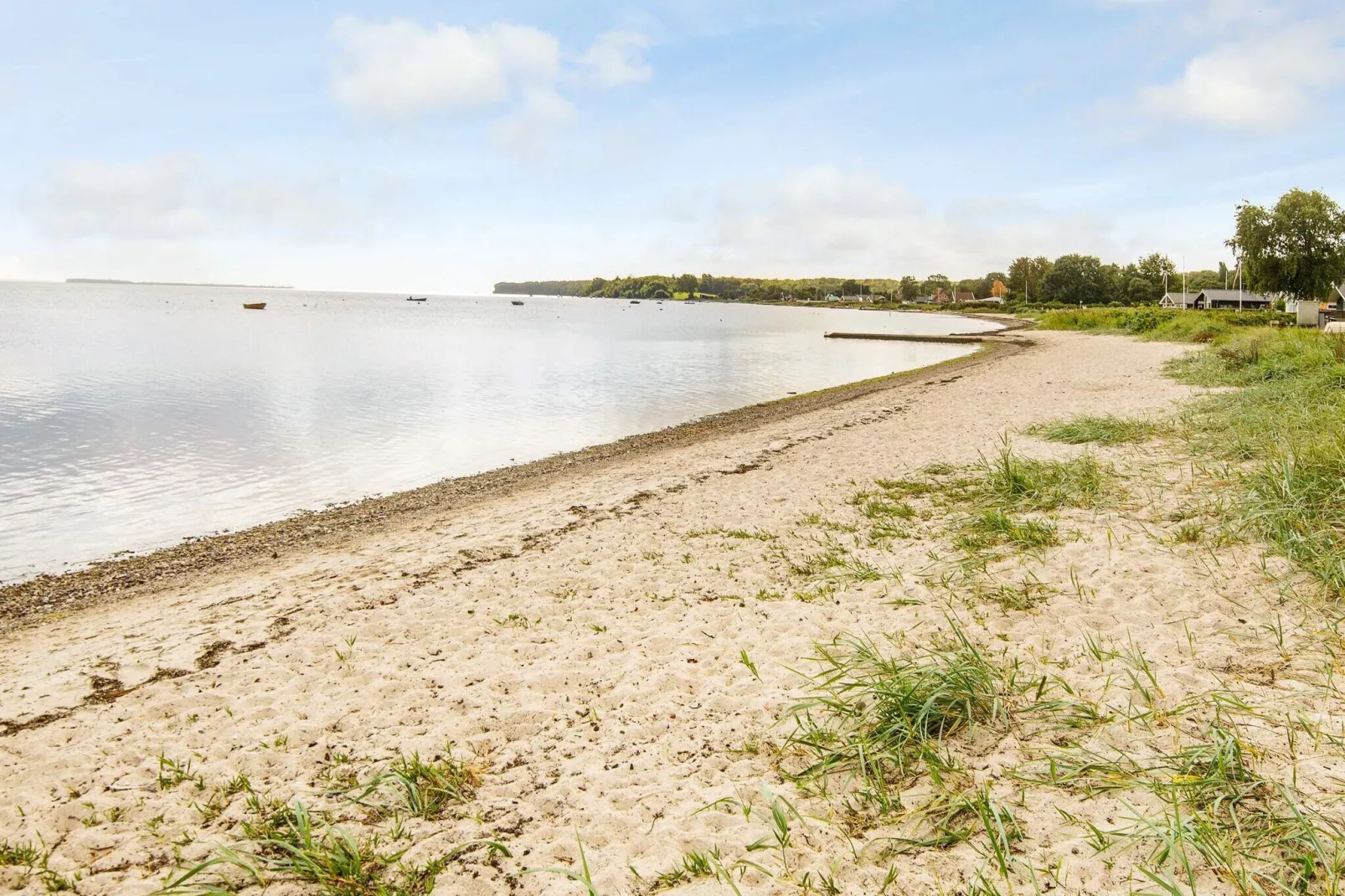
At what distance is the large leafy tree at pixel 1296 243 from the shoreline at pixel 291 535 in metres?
78.4

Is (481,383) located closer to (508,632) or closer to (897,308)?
(508,632)

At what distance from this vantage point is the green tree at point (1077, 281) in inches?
5049

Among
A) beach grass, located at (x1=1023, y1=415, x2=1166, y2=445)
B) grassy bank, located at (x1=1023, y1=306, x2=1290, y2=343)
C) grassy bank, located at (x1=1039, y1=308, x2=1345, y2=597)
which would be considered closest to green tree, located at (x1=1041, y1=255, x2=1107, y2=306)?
grassy bank, located at (x1=1023, y1=306, x2=1290, y2=343)

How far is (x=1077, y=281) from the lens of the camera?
129125 mm

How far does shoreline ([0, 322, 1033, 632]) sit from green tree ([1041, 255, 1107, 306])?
434 ft

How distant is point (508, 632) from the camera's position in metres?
6.70

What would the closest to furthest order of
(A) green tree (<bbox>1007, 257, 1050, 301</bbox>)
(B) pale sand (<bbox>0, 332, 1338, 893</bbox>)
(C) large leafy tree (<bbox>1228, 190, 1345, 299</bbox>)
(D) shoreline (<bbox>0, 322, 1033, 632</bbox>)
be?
(B) pale sand (<bbox>0, 332, 1338, 893</bbox>), (D) shoreline (<bbox>0, 322, 1033, 632</bbox>), (C) large leafy tree (<bbox>1228, 190, 1345, 299</bbox>), (A) green tree (<bbox>1007, 257, 1050, 301</bbox>)

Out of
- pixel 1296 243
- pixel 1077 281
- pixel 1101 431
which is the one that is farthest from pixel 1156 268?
pixel 1101 431

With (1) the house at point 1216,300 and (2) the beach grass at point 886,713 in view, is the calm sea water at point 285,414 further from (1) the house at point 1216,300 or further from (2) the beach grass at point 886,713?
(1) the house at point 1216,300

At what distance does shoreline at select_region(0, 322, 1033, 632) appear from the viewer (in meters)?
9.50

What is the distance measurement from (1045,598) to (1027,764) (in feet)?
8.98

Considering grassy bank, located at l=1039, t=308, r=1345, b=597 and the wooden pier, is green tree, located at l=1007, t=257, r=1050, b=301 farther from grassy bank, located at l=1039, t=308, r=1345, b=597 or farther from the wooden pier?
grassy bank, located at l=1039, t=308, r=1345, b=597

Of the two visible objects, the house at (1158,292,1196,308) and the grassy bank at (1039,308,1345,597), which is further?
the house at (1158,292,1196,308)

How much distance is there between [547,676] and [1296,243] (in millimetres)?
92874
